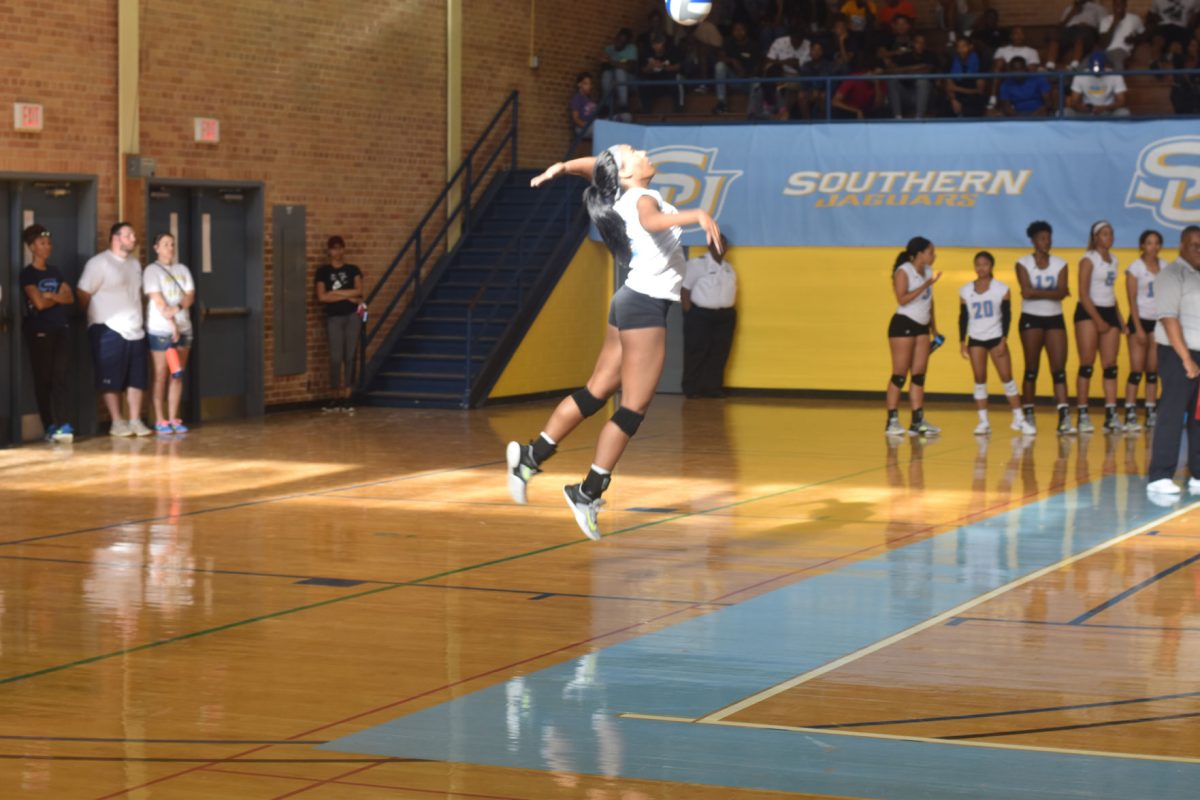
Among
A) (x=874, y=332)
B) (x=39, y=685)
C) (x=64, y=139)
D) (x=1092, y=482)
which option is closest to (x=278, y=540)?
(x=39, y=685)

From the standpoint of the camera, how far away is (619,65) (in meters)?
24.9

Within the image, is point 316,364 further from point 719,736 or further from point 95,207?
point 719,736

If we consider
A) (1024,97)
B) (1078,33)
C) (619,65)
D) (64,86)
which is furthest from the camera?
(619,65)

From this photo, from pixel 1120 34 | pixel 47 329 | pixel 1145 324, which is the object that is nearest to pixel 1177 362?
pixel 1145 324

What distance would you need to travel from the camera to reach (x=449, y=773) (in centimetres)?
549

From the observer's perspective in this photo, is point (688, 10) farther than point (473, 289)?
No

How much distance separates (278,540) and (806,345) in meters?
13.3

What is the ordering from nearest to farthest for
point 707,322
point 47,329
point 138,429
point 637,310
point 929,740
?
point 929,740
point 637,310
point 47,329
point 138,429
point 707,322

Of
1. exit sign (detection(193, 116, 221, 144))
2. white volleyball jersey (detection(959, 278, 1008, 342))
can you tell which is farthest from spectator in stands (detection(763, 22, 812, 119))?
exit sign (detection(193, 116, 221, 144))

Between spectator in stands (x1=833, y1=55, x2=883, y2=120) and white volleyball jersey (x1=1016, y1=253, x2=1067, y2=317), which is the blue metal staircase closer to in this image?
spectator in stands (x1=833, y1=55, x2=883, y2=120)

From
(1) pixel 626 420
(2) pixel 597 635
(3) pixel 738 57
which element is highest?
(3) pixel 738 57

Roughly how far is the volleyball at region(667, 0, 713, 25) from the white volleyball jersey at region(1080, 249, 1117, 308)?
621 cm

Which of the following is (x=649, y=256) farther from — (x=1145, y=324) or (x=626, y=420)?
(x=1145, y=324)

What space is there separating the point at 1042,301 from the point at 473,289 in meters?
7.86
